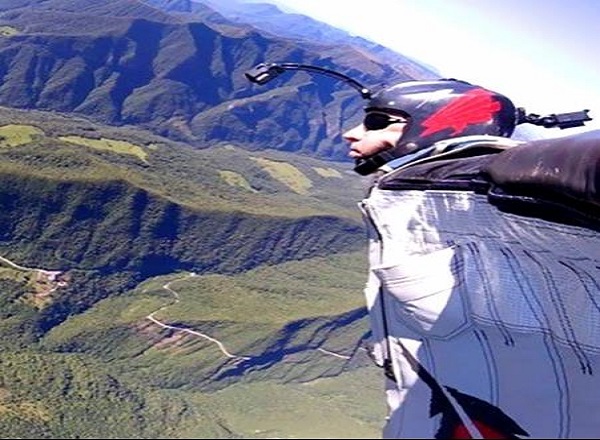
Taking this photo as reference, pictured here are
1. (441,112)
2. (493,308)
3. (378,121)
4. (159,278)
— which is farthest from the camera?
(159,278)

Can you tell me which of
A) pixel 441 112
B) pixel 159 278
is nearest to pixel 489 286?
pixel 441 112

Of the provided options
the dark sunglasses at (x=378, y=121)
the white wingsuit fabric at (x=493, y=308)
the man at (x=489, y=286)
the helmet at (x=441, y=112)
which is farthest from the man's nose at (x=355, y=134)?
the white wingsuit fabric at (x=493, y=308)

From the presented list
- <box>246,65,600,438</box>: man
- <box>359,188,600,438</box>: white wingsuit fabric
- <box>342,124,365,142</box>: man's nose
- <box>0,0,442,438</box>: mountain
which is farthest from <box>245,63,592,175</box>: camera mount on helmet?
<box>0,0,442,438</box>: mountain

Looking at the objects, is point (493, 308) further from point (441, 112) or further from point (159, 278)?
point (159, 278)

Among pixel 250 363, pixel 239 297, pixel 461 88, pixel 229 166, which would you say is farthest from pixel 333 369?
pixel 461 88

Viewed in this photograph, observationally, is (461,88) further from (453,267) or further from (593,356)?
(593,356)

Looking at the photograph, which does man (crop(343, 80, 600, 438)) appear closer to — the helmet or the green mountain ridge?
the helmet

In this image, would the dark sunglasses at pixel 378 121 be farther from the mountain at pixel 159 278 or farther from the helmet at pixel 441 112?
the mountain at pixel 159 278
